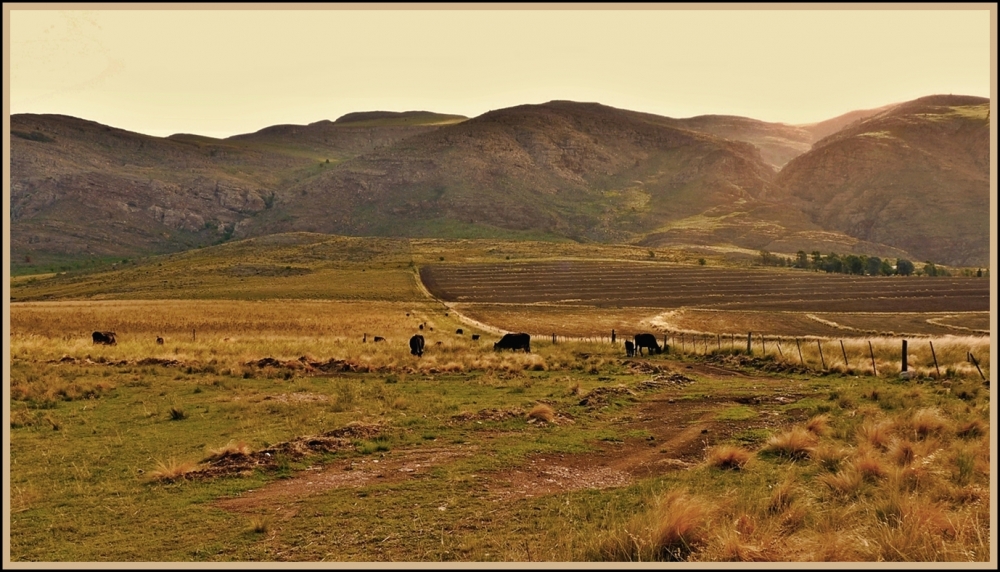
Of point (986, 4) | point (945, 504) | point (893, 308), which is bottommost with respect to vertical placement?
point (893, 308)

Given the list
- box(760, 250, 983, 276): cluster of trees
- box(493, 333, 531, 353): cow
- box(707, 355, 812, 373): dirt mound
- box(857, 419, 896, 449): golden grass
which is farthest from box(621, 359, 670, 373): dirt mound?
box(760, 250, 983, 276): cluster of trees

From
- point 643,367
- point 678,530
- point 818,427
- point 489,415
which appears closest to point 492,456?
point 489,415

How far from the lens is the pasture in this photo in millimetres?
9266

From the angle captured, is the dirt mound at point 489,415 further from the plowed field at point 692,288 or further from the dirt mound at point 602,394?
the plowed field at point 692,288

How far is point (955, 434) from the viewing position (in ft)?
50.7

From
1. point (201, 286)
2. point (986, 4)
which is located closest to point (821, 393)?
point (986, 4)

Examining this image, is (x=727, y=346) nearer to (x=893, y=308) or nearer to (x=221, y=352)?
(x=221, y=352)

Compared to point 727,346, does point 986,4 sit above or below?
above

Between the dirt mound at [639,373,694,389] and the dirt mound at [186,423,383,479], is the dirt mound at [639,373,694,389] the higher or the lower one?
→ the lower one

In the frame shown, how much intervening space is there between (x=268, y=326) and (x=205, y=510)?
54933 millimetres

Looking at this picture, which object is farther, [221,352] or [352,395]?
[221,352]

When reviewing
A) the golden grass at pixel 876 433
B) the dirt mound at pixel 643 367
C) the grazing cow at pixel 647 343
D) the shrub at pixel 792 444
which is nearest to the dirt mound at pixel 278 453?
the shrub at pixel 792 444

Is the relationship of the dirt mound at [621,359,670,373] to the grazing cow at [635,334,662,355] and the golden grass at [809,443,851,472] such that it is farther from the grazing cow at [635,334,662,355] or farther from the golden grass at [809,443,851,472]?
the golden grass at [809,443,851,472]

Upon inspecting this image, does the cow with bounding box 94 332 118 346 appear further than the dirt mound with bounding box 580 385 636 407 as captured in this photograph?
Yes
